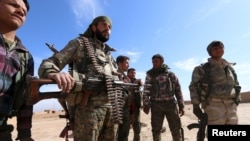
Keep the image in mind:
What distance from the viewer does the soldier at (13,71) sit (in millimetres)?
2238

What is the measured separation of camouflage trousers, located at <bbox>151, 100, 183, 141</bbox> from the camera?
261 inches

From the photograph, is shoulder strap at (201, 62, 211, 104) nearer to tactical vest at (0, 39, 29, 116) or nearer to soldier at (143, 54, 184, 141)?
soldier at (143, 54, 184, 141)

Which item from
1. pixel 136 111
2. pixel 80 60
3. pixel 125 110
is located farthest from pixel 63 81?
pixel 136 111

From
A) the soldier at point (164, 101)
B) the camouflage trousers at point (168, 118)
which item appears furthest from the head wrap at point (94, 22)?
the camouflage trousers at point (168, 118)

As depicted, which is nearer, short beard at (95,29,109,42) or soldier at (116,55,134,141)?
short beard at (95,29,109,42)

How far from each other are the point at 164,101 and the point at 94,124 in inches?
154

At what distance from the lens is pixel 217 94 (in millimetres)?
5324

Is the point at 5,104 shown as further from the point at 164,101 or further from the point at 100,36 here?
the point at 164,101

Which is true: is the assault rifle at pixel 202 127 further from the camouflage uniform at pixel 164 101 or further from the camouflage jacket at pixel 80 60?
the camouflage jacket at pixel 80 60

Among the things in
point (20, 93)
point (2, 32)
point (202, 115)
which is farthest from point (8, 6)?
point (202, 115)

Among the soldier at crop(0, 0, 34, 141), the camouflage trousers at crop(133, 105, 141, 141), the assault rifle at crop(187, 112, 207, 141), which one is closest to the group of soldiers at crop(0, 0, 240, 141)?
the soldier at crop(0, 0, 34, 141)

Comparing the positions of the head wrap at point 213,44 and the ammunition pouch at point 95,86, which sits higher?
the head wrap at point 213,44

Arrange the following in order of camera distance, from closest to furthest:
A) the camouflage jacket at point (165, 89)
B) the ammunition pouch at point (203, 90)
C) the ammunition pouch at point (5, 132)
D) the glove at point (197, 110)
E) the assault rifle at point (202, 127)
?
the ammunition pouch at point (5, 132) < the assault rifle at point (202, 127) < the glove at point (197, 110) < the ammunition pouch at point (203, 90) < the camouflage jacket at point (165, 89)

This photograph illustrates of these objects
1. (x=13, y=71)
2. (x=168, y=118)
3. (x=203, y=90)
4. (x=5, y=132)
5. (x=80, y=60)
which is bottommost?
(x=168, y=118)
